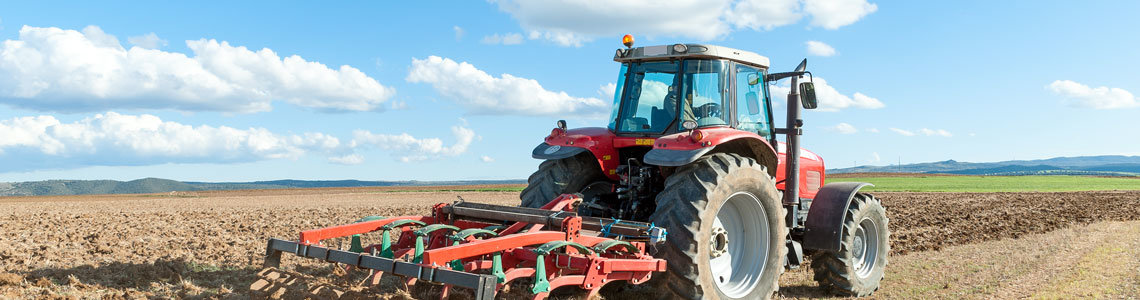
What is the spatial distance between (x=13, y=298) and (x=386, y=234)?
2.99 meters

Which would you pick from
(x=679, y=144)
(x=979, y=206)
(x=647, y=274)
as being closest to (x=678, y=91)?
(x=679, y=144)

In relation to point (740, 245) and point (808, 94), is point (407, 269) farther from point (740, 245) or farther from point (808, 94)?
point (808, 94)

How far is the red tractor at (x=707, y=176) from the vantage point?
5.27 m

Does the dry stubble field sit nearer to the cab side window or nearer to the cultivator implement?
the cultivator implement

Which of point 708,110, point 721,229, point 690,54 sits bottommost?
point 721,229

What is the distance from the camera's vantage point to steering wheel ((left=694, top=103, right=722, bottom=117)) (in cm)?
618

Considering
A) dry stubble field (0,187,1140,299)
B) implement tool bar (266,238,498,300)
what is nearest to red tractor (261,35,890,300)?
implement tool bar (266,238,498,300)

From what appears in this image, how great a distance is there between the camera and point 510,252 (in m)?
4.99

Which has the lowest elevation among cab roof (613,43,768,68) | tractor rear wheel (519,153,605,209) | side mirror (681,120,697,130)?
tractor rear wheel (519,153,605,209)

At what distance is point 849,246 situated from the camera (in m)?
7.11

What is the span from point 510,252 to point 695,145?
1.49 meters

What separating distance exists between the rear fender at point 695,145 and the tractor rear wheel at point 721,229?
0.14 m

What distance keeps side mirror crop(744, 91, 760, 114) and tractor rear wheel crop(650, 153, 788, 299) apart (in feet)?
2.91

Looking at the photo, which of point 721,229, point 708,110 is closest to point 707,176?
point 721,229
